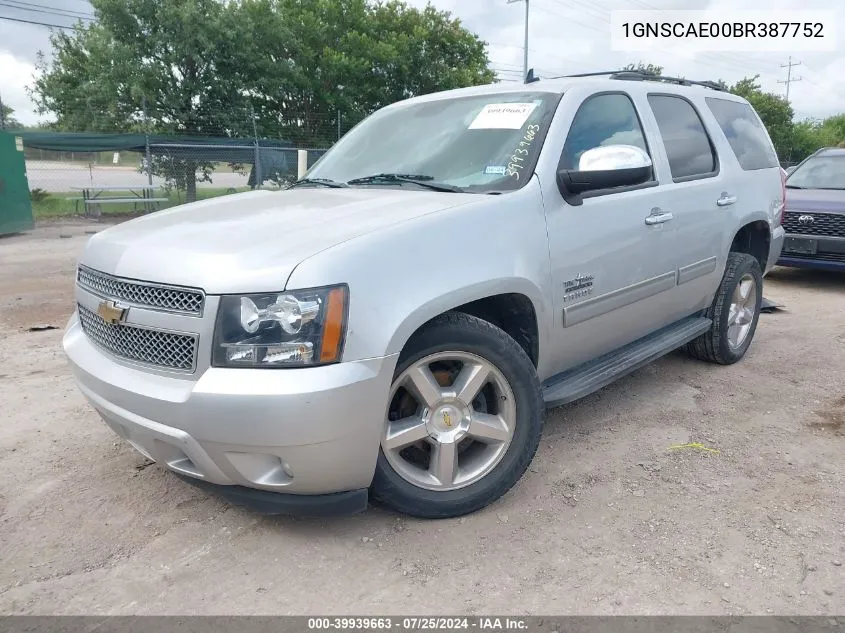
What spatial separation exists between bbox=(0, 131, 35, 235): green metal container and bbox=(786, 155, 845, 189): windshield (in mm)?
12728

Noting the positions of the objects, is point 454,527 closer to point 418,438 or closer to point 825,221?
point 418,438

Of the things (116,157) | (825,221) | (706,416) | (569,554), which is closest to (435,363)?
(569,554)

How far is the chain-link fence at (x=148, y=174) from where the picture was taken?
1513 centimetres

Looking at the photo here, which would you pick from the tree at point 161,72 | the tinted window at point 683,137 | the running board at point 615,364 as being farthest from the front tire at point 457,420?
the tree at point 161,72

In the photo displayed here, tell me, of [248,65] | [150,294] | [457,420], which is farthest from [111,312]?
[248,65]

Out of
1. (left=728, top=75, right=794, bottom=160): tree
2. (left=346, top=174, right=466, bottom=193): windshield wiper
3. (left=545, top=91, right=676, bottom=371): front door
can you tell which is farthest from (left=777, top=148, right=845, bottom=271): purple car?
(left=728, top=75, right=794, bottom=160): tree

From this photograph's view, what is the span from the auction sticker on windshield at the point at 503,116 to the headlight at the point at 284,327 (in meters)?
1.48

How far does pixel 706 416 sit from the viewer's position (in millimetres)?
3947

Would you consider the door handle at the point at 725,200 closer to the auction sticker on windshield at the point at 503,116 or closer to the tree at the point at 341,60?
the auction sticker on windshield at the point at 503,116

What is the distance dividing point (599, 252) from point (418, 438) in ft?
4.31

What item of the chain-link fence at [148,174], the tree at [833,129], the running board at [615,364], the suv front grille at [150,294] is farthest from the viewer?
the tree at [833,129]

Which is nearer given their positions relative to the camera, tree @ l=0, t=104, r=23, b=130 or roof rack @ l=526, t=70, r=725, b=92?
roof rack @ l=526, t=70, r=725, b=92

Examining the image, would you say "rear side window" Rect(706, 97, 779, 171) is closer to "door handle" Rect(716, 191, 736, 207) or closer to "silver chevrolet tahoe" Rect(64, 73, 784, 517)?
"door handle" Rect(716, 191, 736, 207)

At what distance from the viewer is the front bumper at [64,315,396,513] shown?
2.24 m
